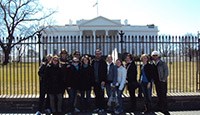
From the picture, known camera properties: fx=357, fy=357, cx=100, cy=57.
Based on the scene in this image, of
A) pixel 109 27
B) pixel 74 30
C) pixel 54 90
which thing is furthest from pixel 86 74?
pixel 109 27

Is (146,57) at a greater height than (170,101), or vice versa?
(146,57)

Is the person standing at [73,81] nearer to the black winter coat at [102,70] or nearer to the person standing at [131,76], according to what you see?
the black winter coat at [102,70]

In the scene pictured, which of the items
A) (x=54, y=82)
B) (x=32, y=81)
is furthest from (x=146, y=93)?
(x=32, y=81)

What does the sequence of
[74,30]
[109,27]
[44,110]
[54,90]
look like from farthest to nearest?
[109,27], [74,30], [44,110], [54,90]

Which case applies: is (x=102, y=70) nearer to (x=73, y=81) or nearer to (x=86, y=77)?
(x=86, y=77)

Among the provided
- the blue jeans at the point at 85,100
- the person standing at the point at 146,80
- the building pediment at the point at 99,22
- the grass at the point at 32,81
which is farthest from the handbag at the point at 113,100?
the building pediment at the point at 99,22

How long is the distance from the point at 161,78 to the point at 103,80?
1.82 m

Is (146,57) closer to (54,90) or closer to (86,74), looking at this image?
(86,74)

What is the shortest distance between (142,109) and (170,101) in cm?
96

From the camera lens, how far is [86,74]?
11.1 metres

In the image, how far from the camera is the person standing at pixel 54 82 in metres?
10.6

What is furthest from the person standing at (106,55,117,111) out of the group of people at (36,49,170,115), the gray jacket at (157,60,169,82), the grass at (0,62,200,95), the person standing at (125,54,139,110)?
the grass at (0,62,200,95)

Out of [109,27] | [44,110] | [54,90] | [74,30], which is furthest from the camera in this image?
[109,27]

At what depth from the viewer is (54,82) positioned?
10617 mm
